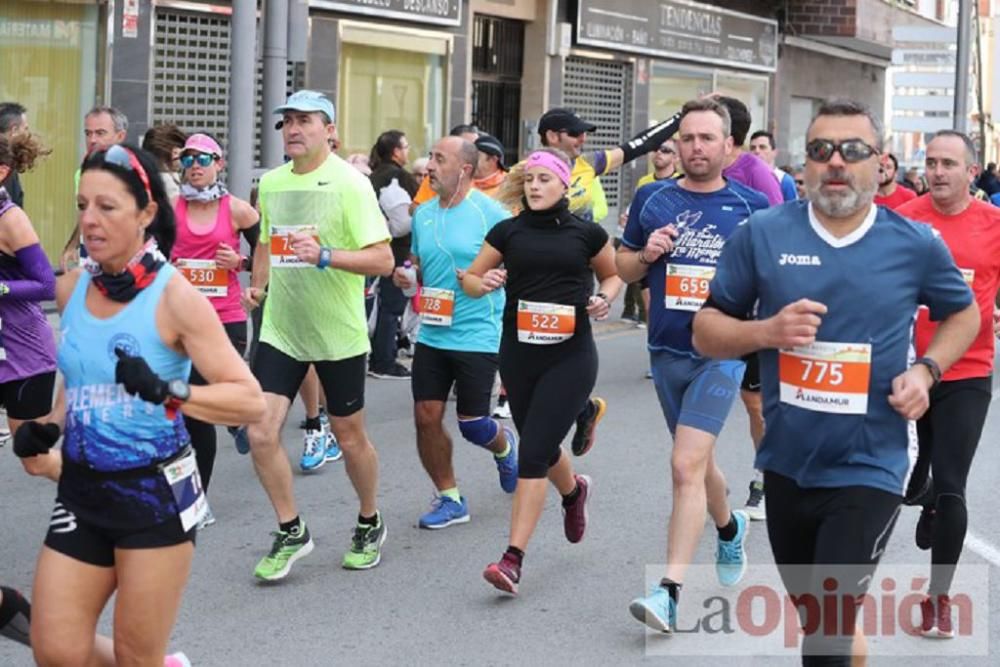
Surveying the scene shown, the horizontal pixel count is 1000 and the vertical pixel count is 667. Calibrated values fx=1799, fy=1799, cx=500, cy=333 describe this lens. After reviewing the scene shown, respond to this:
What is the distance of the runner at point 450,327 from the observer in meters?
8.15

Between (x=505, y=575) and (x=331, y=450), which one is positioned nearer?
(x=505, y=575)

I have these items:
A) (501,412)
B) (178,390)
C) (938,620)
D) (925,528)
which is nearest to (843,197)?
(178,390)

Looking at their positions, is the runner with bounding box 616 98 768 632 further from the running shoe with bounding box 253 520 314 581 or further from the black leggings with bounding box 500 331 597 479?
the running shoe with bounding box 253 520 314 581

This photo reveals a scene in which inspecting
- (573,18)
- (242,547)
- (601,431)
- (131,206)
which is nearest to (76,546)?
(131,206)

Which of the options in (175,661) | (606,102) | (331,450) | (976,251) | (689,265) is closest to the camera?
(175,661)

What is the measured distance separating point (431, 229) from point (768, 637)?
2.80 metres

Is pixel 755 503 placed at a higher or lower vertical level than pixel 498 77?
lower

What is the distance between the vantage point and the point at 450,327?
26.9ft

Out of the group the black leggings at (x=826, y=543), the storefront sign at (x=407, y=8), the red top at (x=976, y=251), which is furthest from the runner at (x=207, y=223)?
the storefront sign at (x=407, y=8)

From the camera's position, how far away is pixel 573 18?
24.8 m

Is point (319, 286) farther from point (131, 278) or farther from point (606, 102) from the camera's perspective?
point (606, 102)

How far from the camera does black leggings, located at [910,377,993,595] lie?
20.9 feet

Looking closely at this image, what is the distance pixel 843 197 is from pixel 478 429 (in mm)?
4022

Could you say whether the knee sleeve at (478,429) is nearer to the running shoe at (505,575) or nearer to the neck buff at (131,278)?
the running shoe at (505,575)
